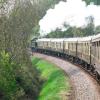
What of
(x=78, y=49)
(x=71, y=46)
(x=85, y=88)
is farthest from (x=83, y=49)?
(x=85, y=88)

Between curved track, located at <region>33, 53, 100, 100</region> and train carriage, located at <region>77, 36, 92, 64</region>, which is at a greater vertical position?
train carriage, located at <region>77, 36, 92, 64</region>

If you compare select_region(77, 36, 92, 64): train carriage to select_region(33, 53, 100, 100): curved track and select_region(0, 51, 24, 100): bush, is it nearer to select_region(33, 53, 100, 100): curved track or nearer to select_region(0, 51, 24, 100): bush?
select_region(33, 53, 100, 100): curved track

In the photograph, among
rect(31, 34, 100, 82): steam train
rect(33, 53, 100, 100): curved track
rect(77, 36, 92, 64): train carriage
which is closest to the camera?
rect(33, 53, 100, 100): curved track

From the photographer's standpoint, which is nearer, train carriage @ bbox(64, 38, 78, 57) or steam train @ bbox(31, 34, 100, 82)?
steam train @ bbox(31, 34, 100, 82)

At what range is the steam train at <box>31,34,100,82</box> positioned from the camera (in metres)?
26.6

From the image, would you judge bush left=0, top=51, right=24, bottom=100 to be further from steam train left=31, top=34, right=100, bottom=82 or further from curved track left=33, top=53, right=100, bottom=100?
steam train left=31, top=34, right=100, bottom=82

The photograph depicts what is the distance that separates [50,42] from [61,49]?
8.61m

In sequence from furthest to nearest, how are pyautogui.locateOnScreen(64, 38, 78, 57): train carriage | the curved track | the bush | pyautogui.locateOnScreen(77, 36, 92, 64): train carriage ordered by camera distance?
pyautogui.locateOnScreen(64, 38, 78, 57): train carriage
pyautogui.locateOnScreen(77, 36, 92, 64): train carriage
the bush
the curved track

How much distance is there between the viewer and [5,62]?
94.1ft

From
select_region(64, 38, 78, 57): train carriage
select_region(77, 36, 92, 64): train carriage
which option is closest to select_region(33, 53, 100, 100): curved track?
select_region(77, 36, 92, 64): train carriage

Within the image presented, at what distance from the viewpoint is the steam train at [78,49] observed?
26641mm

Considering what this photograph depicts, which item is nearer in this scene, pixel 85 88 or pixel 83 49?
pixel 85 88

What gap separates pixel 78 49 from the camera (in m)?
41.2

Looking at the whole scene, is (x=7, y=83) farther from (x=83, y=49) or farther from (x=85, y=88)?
(x=83, y=49)
